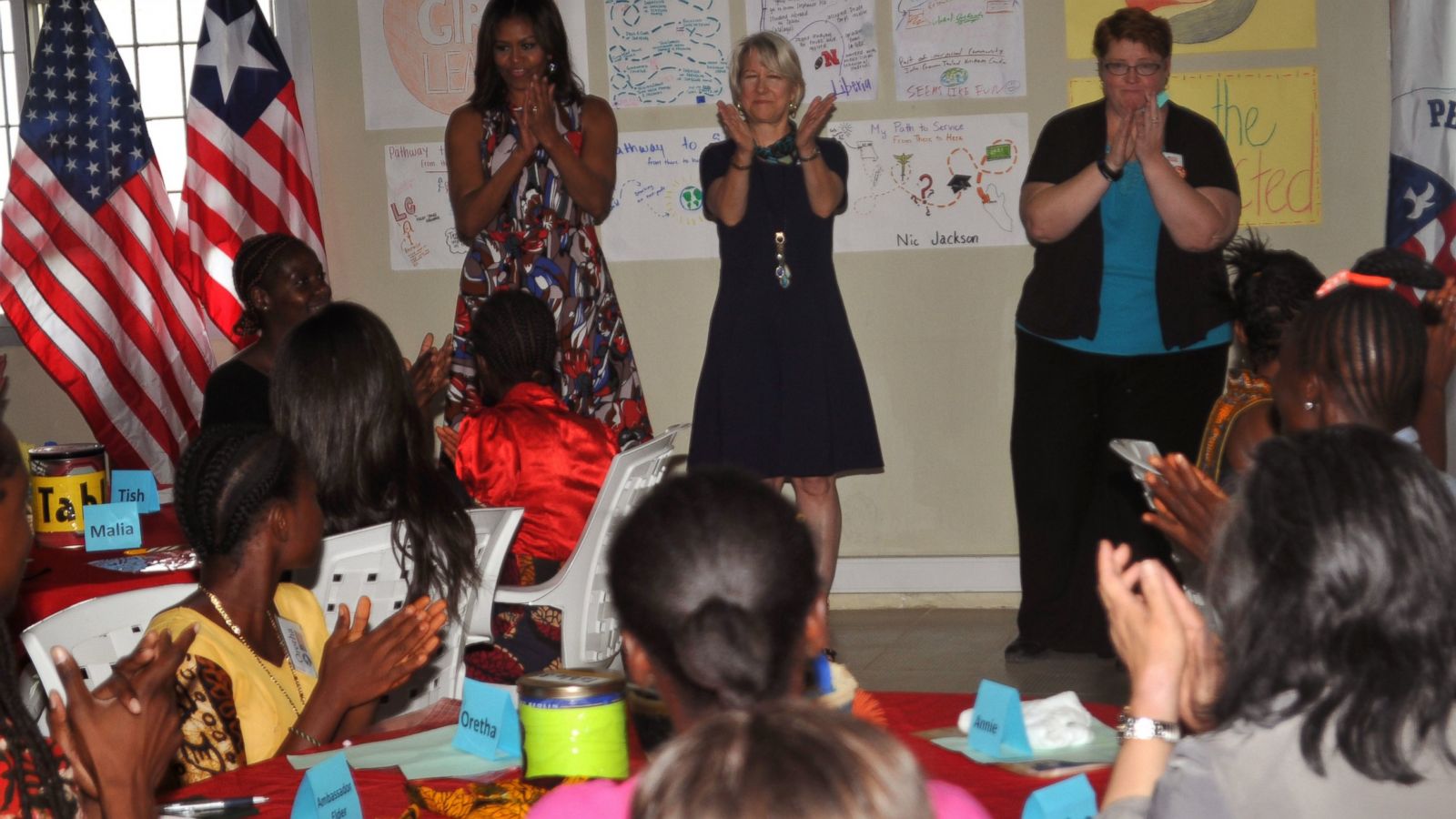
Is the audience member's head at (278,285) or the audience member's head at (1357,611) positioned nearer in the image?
the audience member's head at (1357,611)

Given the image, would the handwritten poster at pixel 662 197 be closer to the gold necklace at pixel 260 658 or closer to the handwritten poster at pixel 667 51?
the handwritten poster at pixel 667 51

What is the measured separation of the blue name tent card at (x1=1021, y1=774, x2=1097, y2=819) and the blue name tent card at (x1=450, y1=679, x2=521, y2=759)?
66 cm

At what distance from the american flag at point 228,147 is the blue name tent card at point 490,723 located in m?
4.12

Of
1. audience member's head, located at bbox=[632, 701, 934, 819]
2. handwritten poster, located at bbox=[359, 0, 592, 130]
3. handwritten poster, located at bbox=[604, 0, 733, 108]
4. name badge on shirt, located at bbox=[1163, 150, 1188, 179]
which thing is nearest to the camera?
audience member's head, located at bbox=[632, 701, 934, 819]

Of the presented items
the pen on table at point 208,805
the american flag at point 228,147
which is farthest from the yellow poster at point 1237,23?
the pen on table at point 208,805

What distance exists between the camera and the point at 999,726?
181 centimetres

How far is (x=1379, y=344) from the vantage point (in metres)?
2.64

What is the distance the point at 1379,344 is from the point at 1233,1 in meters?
2.99

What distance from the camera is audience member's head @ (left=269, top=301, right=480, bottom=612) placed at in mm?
2977

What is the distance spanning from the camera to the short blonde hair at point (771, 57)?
4.88 m

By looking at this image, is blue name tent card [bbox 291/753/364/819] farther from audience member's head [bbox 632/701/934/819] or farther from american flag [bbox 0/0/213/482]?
american flag [bbox 0/0/213/482]

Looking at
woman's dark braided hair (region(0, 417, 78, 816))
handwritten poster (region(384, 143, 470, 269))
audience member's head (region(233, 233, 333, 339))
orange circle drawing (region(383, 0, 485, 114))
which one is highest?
orange circle drawing (region(383, 0, 485, 114))

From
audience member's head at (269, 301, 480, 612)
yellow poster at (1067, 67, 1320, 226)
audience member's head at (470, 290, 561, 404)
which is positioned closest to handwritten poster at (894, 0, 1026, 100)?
yellow poster at (1067, 67, 1320, 226)

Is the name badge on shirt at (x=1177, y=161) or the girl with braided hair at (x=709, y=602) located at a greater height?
the name badge on shirt at (x=1177, y=161)
